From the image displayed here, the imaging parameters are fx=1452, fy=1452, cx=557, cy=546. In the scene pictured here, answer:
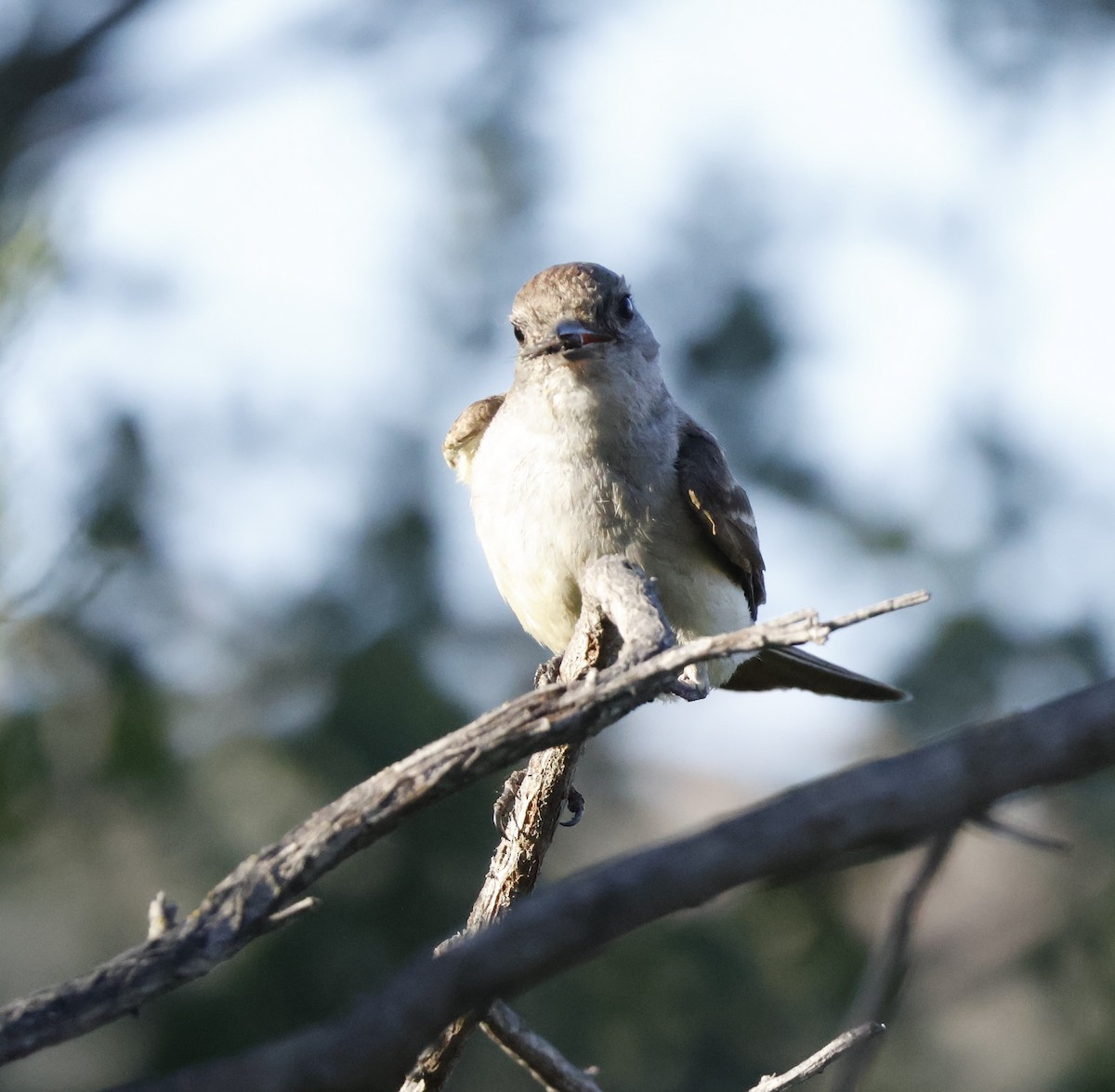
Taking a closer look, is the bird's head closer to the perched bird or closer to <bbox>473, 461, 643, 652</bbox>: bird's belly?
the perched bird

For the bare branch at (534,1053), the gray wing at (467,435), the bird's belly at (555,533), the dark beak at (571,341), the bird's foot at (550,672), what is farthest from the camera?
the gray wing at (467,435)

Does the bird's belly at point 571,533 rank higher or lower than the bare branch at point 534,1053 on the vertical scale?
higher

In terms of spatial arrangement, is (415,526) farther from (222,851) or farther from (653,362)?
(653,362)

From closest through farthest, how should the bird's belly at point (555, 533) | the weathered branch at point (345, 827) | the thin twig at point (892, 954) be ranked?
the thin twig at point (892, 954)
the weathered branch at point (345, 827)
the bird's belly at point (555, 533)

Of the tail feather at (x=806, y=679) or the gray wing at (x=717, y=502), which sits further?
the tail feather at (x=806, y=679)

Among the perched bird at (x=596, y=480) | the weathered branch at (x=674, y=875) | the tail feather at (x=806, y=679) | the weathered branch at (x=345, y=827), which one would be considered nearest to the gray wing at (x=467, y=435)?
the perched bird at (x=596, y=480)

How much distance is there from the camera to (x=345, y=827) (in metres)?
2.39

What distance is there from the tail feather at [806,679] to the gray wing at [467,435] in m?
1.49

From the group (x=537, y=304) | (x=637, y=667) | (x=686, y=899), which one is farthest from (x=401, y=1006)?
(x=537, y=304)

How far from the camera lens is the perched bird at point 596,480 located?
509 cm

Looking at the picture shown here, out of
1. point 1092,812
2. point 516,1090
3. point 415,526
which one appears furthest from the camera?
point 415,526

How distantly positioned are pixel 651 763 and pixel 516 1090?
537 cm

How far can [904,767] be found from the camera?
1628mm

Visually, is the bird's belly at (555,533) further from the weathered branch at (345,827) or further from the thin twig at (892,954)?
the thin twig at (892,954)
